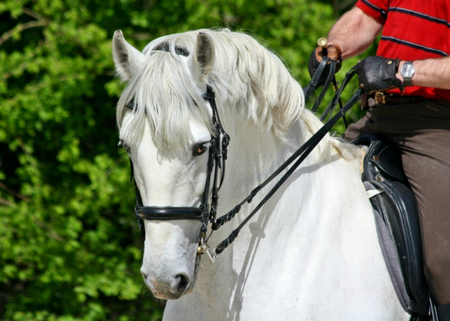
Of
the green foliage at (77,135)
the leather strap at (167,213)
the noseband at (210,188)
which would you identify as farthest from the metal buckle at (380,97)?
the green foliage at (77,135)

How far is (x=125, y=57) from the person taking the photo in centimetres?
203

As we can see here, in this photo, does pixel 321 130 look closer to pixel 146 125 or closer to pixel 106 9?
pixel 146 125

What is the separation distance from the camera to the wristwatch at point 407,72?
214cm

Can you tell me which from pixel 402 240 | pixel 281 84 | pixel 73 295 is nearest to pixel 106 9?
pixel 73 295

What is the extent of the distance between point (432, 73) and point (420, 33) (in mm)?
310

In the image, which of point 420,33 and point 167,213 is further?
point 420,33

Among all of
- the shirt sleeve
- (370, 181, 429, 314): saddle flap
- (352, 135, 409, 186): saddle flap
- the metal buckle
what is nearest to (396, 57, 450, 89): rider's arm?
the metal buckle

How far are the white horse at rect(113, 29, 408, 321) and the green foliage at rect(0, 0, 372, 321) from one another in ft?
11.0

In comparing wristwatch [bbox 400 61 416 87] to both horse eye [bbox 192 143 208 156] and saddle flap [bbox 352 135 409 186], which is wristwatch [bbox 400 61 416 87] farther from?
horse eye [bbox 192 143 208 156]

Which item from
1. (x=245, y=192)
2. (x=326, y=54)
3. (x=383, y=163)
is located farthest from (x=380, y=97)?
(x=245, y=192)

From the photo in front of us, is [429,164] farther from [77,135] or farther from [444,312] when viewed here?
[77,135]

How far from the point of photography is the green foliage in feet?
18.2

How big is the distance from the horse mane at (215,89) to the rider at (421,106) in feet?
1.21

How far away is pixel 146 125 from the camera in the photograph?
1815 mm
